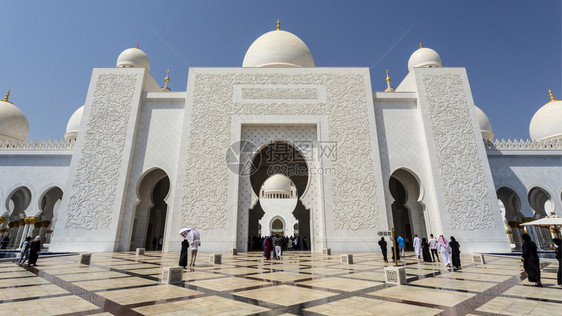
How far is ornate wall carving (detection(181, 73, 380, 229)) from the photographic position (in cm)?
805

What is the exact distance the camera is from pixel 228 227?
791 cm

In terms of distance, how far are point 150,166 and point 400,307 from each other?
8400 millimetres

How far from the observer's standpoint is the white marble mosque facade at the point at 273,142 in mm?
7961

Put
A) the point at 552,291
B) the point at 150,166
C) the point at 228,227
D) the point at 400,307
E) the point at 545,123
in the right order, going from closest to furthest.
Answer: the point at 400,307 → the point at 552,291 → the point at 228,227 → the point at 150,166 → the point at 545,123

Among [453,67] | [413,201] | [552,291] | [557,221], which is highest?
[453,67]

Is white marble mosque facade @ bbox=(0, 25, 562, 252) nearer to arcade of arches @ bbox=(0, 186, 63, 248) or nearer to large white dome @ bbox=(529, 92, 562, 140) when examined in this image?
arcade of arches @ bbox=(0, 186, 63, 248)

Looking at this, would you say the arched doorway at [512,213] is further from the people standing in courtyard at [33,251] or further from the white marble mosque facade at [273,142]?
Result: the people standing in courtyard at [33,251]

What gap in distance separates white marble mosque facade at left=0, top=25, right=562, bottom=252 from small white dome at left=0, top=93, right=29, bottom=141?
8.57 ft

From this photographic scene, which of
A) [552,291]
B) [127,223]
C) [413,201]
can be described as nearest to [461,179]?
[413,201]

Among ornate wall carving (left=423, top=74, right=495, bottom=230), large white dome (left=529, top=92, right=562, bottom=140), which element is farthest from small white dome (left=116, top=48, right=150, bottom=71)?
large white dome (left=529, top=92, right=562, bottom=140)

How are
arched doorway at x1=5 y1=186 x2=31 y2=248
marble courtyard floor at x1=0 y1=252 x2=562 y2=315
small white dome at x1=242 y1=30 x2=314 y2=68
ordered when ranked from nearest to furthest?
marble courtyard floor at x1=0 y1=252 x2=562 y2=315 → small white dome at x1=242 y1=30 x2=314 y2=68 → arched doorway at x1=5 y1=186 x2=31 y2=248

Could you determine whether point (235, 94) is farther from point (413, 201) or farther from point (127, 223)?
point (413, 201)

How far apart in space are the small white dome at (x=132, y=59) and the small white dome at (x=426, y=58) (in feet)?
38.4

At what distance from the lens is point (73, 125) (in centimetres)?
1273
